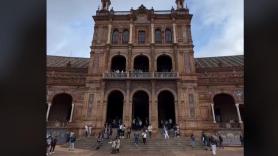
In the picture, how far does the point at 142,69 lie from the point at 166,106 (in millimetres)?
6015

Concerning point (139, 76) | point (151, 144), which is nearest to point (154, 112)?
point (139, 76)

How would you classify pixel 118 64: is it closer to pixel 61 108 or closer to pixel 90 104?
pixel 90 104

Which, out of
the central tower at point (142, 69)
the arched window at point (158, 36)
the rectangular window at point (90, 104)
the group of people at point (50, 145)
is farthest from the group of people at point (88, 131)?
the arched window at point (158, 36)

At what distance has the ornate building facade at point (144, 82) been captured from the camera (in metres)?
29.7

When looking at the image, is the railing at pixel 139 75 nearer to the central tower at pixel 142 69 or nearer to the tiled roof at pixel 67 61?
the central tower at pixel 142 69

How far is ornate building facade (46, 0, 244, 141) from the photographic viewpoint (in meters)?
29.7

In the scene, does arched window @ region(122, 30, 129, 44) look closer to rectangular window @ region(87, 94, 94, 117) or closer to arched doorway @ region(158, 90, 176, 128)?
arched doorway @ region(158, 90, 176, 128)

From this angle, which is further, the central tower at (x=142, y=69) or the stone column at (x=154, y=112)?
the central tower at (x=142, y=69)

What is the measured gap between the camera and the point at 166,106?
33625mm

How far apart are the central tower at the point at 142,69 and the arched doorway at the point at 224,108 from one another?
A: 4904 millimetres

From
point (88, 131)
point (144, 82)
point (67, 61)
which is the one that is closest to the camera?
point (88, 131)

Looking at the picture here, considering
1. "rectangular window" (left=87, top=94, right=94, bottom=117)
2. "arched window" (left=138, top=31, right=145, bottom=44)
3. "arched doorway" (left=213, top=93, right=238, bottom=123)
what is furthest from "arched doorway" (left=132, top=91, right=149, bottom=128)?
"arched doorway" (left=213, top=93, right=238, bottom=123)

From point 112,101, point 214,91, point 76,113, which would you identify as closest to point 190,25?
point 214,91
